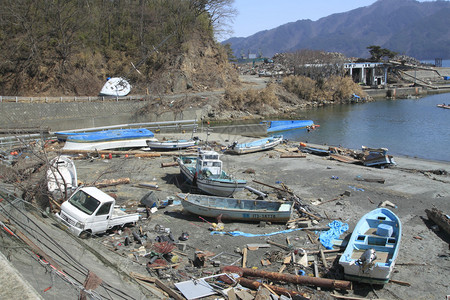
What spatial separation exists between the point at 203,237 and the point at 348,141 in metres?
28.4

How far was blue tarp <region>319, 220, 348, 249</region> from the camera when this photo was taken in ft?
46.2

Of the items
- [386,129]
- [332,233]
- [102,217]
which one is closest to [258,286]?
[332,233]

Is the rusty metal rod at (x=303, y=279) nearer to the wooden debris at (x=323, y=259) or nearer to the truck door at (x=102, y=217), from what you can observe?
the wooden debris at (x=323, y=259)

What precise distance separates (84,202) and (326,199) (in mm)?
11214

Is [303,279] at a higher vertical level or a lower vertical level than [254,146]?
lower

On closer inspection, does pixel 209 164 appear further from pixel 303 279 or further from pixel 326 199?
pixel 303 279

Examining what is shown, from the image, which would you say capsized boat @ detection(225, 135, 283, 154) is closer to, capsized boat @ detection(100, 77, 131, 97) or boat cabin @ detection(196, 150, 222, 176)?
boat cabin @ detection(196, 150, 222, 176)

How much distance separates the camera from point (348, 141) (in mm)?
39250

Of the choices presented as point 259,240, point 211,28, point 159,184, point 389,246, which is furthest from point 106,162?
point 211,28

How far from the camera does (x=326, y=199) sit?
18953 mm

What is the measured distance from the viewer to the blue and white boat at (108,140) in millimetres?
27062

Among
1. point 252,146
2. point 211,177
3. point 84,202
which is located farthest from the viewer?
point 252,146

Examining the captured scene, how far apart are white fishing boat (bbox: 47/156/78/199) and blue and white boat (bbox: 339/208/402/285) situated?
10.4 metres

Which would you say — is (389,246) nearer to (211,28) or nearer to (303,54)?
(211,28)
